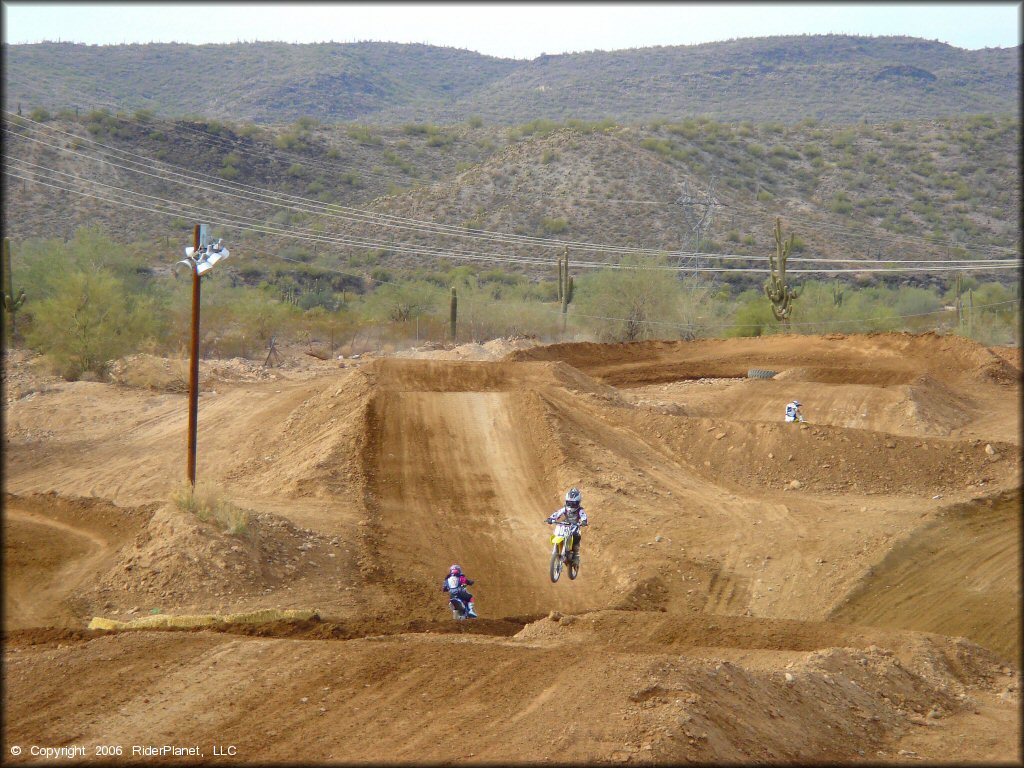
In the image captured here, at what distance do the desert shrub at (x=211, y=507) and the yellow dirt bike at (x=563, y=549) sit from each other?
461 cm

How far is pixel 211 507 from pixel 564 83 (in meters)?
132

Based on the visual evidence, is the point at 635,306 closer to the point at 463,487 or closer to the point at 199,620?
the point at 463,487

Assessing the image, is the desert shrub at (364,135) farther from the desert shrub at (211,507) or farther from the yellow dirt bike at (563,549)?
the yellow dirt bike at (563,549)

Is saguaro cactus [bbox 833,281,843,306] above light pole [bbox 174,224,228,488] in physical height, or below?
below

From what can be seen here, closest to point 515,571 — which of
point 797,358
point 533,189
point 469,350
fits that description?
point 469,350

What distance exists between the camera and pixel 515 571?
16156mm

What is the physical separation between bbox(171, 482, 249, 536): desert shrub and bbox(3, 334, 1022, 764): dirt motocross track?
0.22 m

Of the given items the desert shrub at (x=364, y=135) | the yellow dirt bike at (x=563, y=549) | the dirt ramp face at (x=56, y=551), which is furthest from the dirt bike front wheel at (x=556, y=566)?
the desert shrub at (x=364, y=135)

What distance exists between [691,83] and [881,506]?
123m

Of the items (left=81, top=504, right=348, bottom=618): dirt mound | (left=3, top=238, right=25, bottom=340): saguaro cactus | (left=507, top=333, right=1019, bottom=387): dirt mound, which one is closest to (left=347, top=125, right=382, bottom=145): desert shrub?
(left=3, top=238, right=25, bottom=340): saguaro cactus

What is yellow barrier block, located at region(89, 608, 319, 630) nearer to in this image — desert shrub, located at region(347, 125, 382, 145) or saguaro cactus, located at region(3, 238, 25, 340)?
saguaro cactus, located at region(3, 238, 25, 340)

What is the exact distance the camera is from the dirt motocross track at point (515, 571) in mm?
8523

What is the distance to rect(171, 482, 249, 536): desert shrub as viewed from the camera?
14.5 m

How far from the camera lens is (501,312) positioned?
48062 mm
